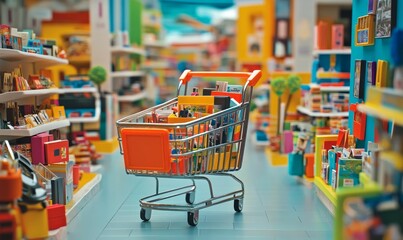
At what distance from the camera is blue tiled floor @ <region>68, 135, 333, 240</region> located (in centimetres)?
413

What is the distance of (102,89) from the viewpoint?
8.98 meters

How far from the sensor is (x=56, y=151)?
4.78 meters

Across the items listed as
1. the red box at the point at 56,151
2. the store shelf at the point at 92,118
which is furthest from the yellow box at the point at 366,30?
the store shelf at the point at 92,118

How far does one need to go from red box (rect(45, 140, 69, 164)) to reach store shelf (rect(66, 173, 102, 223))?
13.8 inches

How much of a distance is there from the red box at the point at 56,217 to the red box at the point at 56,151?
2.96ft

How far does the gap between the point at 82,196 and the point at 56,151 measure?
48 centimetres

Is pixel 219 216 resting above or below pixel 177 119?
below

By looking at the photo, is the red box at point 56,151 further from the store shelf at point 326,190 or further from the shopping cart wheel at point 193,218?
the store shelf at point 326,190

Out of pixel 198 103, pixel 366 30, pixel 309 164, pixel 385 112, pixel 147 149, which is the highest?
pixel 366 30

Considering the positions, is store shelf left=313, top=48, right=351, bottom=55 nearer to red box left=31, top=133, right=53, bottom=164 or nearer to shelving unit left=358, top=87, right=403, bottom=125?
red box left=31, top=133, right=53, bottom=164

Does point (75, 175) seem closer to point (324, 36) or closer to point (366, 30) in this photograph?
point (366, 30)

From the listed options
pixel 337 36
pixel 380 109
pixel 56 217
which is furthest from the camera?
pixel 337 36

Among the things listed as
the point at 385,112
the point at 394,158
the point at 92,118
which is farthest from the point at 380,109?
the point at 92,118

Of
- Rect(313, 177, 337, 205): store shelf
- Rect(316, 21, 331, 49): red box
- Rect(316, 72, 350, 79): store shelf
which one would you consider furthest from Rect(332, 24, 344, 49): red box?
Rect(313, 177, 337, 205): store shelf
